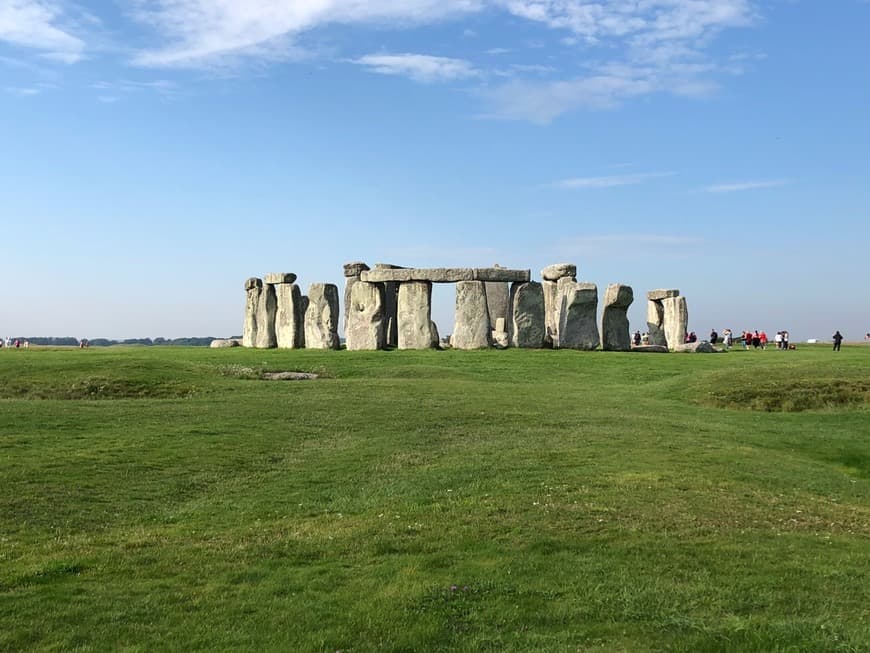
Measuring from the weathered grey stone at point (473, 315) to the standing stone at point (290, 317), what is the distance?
8639 mm

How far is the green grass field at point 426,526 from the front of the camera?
22.7 ft

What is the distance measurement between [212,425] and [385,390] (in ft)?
23.2

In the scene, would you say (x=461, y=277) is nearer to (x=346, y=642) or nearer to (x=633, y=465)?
(x=633, y=465)

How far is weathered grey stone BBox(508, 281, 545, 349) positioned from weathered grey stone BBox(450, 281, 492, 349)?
4.54 feet

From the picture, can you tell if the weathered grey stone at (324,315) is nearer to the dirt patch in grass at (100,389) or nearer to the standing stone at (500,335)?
the standing stone at (500,335)

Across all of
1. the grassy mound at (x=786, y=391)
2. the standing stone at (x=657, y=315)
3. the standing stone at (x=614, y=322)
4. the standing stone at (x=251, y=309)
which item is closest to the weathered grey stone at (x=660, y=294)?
the standing stone at (x=657, y=315)

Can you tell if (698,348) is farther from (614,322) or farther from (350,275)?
(350,275)

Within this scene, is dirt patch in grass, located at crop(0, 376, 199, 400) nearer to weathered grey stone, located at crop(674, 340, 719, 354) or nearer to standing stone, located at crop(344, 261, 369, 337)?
standing stone, located at crop(344, 261, 369, 337)

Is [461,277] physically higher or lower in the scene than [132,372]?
higher

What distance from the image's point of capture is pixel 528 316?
129 ft

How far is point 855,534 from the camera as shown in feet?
34.1

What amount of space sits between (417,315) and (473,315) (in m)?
2.64

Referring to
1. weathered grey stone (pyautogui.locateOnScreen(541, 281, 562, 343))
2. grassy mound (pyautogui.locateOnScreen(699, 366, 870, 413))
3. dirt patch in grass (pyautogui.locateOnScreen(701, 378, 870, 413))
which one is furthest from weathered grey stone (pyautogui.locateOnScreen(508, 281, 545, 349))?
dirt patch in grass (pyautogui.locateOnScreen(701, 378, 870, 413))

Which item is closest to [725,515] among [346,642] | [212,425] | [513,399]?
[346,642]
